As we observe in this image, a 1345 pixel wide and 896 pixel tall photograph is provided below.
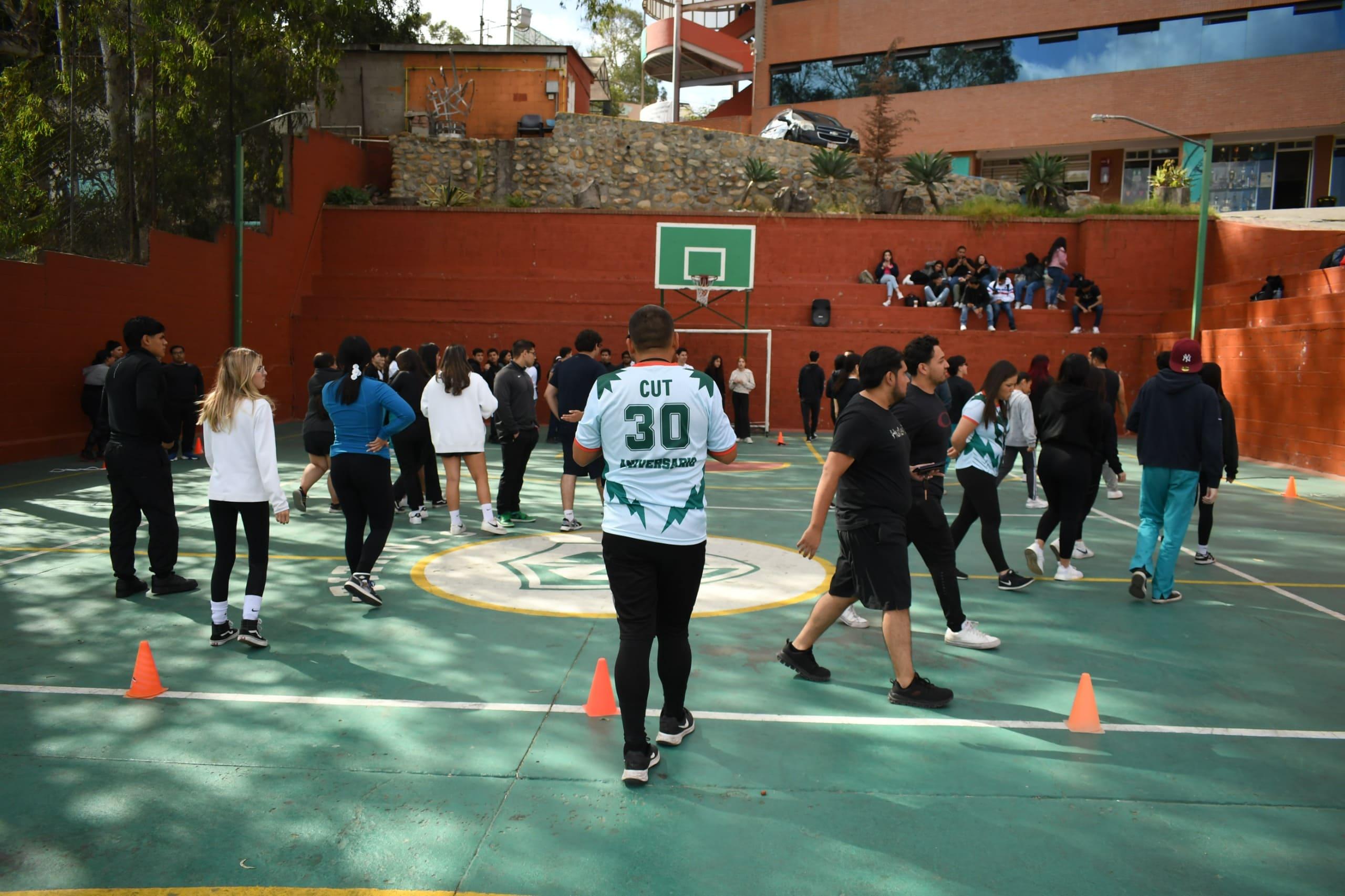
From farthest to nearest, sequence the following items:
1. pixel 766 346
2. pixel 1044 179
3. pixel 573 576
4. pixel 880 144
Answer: pixel 880 144
pixel 1044 179
pixel 766 346
pixel 573 576

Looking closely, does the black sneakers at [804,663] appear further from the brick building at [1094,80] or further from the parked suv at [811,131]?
the brick building at [1094,80]

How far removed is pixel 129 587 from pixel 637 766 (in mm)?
4928

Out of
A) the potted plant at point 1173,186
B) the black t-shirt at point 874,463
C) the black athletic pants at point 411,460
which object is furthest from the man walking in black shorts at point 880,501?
the potted plant at point 1173,186

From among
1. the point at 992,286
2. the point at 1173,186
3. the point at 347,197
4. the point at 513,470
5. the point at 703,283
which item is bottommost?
the point at 513,470

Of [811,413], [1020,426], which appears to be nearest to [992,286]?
[811,413]

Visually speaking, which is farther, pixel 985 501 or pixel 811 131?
pixel 811 131

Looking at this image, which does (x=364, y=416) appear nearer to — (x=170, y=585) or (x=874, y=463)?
(x=170, y=585)

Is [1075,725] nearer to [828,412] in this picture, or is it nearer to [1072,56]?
[828,412]

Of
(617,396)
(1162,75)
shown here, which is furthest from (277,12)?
(1162,75)

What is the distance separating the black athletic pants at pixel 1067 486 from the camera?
7.60 metres

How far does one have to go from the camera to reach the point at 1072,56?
35.1m

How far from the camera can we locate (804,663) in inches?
213

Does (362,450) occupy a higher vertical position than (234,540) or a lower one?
higher

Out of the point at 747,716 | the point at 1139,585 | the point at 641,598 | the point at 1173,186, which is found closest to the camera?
the point at 641,598
